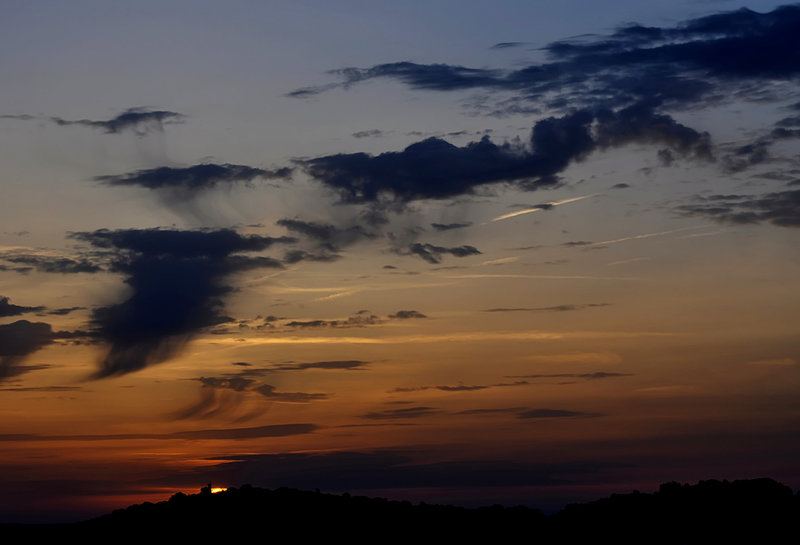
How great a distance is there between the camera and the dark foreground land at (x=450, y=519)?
102 meters

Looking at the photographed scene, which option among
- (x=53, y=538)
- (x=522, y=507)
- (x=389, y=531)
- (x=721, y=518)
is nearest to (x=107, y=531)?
(x=53, y=538)

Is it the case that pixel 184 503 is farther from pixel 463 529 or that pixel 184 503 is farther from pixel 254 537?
pixel 463 529

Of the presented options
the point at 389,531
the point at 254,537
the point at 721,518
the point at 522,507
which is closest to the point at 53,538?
the point at 254,537

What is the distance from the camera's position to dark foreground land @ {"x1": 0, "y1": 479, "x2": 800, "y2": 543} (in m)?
102

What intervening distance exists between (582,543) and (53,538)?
41.3 m

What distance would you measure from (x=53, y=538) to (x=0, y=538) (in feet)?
20.1

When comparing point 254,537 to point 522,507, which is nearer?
point 254,537

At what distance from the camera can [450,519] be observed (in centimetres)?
10569

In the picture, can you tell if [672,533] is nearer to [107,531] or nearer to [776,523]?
[776,523]

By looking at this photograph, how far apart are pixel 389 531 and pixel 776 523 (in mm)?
29661

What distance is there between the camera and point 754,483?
109m

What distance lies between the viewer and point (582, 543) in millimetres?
101812

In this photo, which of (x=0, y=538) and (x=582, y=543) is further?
(x=0, y=538)

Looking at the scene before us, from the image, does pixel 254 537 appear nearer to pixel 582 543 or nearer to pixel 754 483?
pixel 582 543
